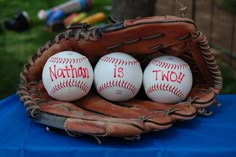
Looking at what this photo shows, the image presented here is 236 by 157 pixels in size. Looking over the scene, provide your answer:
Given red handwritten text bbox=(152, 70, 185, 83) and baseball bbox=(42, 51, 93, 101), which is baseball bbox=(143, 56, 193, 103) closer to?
red handwritten text bbox=(152, 70, 185, 83)

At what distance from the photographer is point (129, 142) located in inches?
55.4

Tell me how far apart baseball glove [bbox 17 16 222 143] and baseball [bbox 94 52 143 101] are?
4 cm

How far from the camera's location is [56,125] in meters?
1.44

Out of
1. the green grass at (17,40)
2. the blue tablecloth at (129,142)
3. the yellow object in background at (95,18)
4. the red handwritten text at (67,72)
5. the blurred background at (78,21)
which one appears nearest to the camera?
the blue tablecloth at (129,142)

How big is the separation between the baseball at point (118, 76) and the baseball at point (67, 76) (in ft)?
0.13

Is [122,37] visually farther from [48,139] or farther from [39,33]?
[39,33]

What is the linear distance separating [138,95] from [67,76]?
308 mm

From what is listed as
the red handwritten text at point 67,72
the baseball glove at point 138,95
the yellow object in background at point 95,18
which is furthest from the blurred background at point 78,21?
the red handwritten text at point 67,72

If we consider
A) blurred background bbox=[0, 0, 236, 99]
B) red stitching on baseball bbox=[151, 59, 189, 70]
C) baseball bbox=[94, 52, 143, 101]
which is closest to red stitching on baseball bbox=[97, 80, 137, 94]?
baseball bbox=[94, 52, 143, 101]

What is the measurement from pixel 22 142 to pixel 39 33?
305 cm

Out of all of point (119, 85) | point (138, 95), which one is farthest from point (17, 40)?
point (119, 85)

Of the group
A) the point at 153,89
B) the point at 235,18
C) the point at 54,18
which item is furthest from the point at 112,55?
the point at 54,18

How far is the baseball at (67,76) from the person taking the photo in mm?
1510

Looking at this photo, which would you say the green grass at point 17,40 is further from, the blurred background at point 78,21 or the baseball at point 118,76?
the baseball at point 118,76
